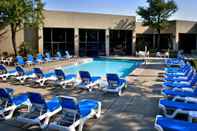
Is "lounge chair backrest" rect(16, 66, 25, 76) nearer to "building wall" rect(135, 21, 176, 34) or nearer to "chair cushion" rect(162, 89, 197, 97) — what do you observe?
"chair cushion" rect(162, 89, 197, 97)

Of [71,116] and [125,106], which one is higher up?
[71,116]

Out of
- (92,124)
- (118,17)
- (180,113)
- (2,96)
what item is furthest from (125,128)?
(118,17)

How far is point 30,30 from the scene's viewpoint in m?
23.1

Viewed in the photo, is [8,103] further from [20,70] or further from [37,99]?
[20,70]

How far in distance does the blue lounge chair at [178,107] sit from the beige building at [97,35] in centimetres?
1818

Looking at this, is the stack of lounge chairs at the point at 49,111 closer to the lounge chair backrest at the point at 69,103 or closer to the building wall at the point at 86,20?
the lounge chair backrest at the point at 69,103

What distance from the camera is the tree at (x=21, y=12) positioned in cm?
1641

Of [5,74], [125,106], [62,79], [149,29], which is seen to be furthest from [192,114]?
[149,29]

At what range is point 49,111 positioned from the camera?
5828mm

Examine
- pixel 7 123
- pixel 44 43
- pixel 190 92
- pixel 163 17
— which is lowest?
pixel 7 123

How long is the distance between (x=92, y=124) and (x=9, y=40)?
58.4 ft

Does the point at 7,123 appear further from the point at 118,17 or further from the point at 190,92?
the point at 118,17

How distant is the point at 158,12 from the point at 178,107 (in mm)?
21508

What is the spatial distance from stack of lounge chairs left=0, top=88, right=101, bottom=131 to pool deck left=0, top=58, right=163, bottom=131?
247 mm
